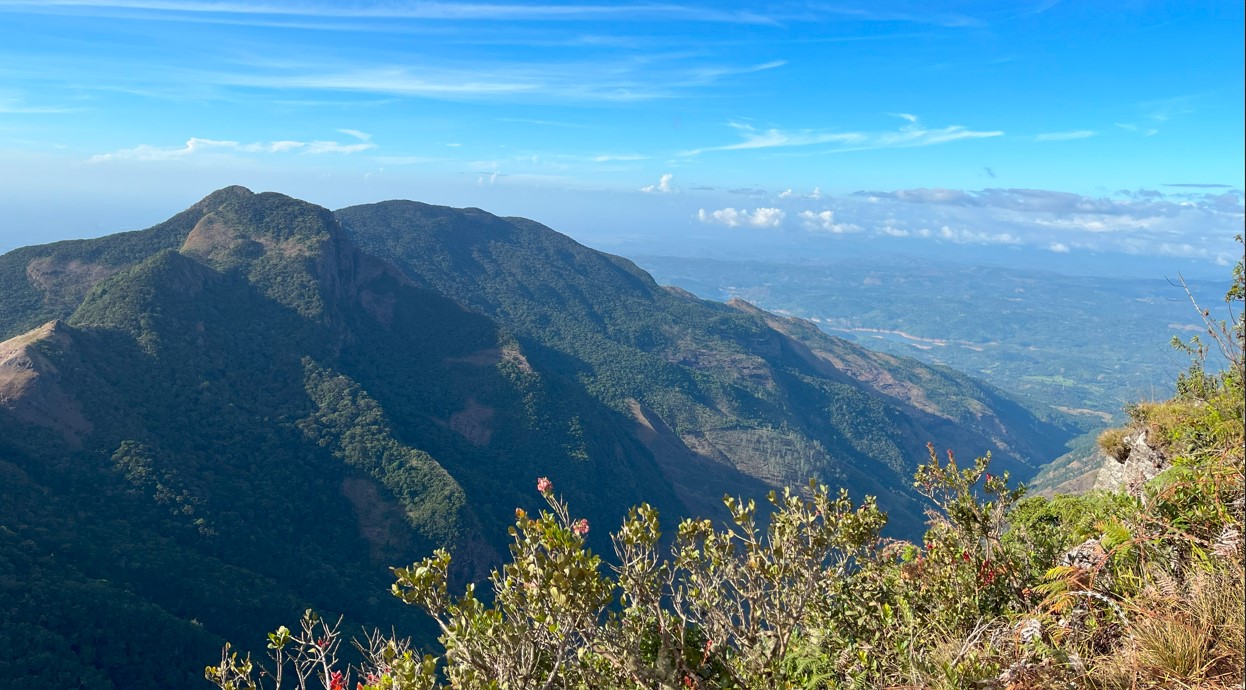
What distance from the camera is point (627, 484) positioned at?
3738 inches

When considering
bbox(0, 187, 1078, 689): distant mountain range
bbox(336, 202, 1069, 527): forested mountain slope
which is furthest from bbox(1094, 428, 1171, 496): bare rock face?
bbox(336, 202, 1069, 527): forested mountain slope

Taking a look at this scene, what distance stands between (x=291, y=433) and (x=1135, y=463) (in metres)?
73.4

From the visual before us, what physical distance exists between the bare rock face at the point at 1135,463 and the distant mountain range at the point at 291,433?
145 ft

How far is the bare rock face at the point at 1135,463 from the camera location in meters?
14.2

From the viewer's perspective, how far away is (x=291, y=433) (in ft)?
229

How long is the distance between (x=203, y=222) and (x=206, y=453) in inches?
→ 2349

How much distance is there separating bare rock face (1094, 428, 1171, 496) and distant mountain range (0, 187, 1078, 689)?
4415cm

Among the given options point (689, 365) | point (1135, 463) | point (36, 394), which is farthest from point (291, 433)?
point (689, 365)

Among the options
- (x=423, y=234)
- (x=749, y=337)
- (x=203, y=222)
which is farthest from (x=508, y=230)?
(x=203, y=222)

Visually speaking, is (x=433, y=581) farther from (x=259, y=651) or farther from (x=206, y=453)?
(x=206, y=453)

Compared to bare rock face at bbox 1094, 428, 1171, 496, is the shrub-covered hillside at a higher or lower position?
higher

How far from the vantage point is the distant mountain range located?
136 feet

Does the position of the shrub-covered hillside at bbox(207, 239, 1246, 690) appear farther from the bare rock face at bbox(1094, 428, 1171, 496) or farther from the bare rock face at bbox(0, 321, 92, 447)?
the bare rock face at bbox(0, 321, 92, 447)

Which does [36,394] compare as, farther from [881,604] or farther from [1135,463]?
[1135,463]
